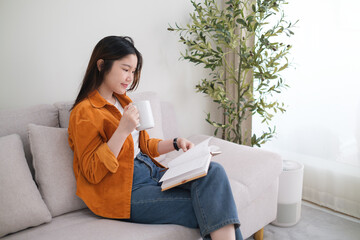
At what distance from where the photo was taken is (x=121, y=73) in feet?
4.60

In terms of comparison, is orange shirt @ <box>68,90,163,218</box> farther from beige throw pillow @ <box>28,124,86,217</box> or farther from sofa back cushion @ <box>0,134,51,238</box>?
sofa back cushion @ <box>0,134,51,238</box>

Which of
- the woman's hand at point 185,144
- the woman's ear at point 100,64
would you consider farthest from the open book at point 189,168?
the woman's ear at point 100,64

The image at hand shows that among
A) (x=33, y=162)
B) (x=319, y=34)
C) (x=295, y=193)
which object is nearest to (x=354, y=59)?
(x=319, y=34)

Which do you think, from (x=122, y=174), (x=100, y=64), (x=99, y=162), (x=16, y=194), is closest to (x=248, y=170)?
(x=122, y=174)

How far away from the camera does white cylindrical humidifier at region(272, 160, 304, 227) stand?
1963 mm

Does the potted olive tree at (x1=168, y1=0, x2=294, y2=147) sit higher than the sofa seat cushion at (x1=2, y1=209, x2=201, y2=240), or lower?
higher

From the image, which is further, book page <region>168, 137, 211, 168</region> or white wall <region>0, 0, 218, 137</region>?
white wall <region>0, 0, 218, 137</region>

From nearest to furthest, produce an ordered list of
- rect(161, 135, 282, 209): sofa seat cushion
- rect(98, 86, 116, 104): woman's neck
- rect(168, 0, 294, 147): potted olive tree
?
rect(98, 86, 116, 104): woman's neck < rect(161, 135, 282, 209): sofa seat cushion < rect(168, 0, 294, 147): potted olive tree

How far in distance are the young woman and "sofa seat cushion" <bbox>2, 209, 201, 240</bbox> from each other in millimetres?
36

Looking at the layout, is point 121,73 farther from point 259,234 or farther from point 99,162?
point 259,234

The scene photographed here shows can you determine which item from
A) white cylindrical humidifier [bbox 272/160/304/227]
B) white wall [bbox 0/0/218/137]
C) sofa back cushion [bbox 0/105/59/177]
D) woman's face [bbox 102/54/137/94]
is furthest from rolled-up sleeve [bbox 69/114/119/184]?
white cylindrical humidifier [bbox 272/160/304/227]

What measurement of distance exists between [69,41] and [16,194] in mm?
979

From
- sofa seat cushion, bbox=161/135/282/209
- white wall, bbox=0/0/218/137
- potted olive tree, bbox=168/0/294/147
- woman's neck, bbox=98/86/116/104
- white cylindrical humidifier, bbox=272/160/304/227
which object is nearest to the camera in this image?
woman's neck, bbox=98/86/116/104

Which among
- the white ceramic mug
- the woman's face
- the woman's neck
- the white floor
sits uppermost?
the woman's face
